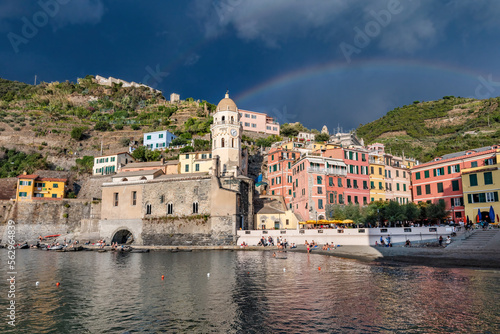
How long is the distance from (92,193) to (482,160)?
61.1 m

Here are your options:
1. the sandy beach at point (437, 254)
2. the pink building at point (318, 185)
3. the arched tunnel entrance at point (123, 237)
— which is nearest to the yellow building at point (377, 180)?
the pink building at point (318, 185)

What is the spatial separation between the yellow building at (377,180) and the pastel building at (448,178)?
4.48 metres

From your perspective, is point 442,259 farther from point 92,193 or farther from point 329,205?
point 92,193

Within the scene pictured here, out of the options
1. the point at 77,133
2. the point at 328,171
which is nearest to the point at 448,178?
the point at 328,171

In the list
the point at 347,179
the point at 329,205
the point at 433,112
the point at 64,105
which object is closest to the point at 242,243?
the point at 329,205

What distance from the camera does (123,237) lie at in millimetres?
56438

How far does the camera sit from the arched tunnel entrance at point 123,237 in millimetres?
53688

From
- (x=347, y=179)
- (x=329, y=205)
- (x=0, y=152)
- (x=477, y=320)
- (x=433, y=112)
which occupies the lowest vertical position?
(x=477, y=320)

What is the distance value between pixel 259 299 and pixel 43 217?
53.0 metres

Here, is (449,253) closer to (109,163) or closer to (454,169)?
(454,169)

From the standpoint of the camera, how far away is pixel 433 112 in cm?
12219

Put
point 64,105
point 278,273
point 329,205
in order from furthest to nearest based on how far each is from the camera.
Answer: point 64,105 < point 329,205 < point 278,273

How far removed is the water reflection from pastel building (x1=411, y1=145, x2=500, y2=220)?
23.9m

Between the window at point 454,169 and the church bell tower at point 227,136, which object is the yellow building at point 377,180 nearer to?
the window at point 454,169
